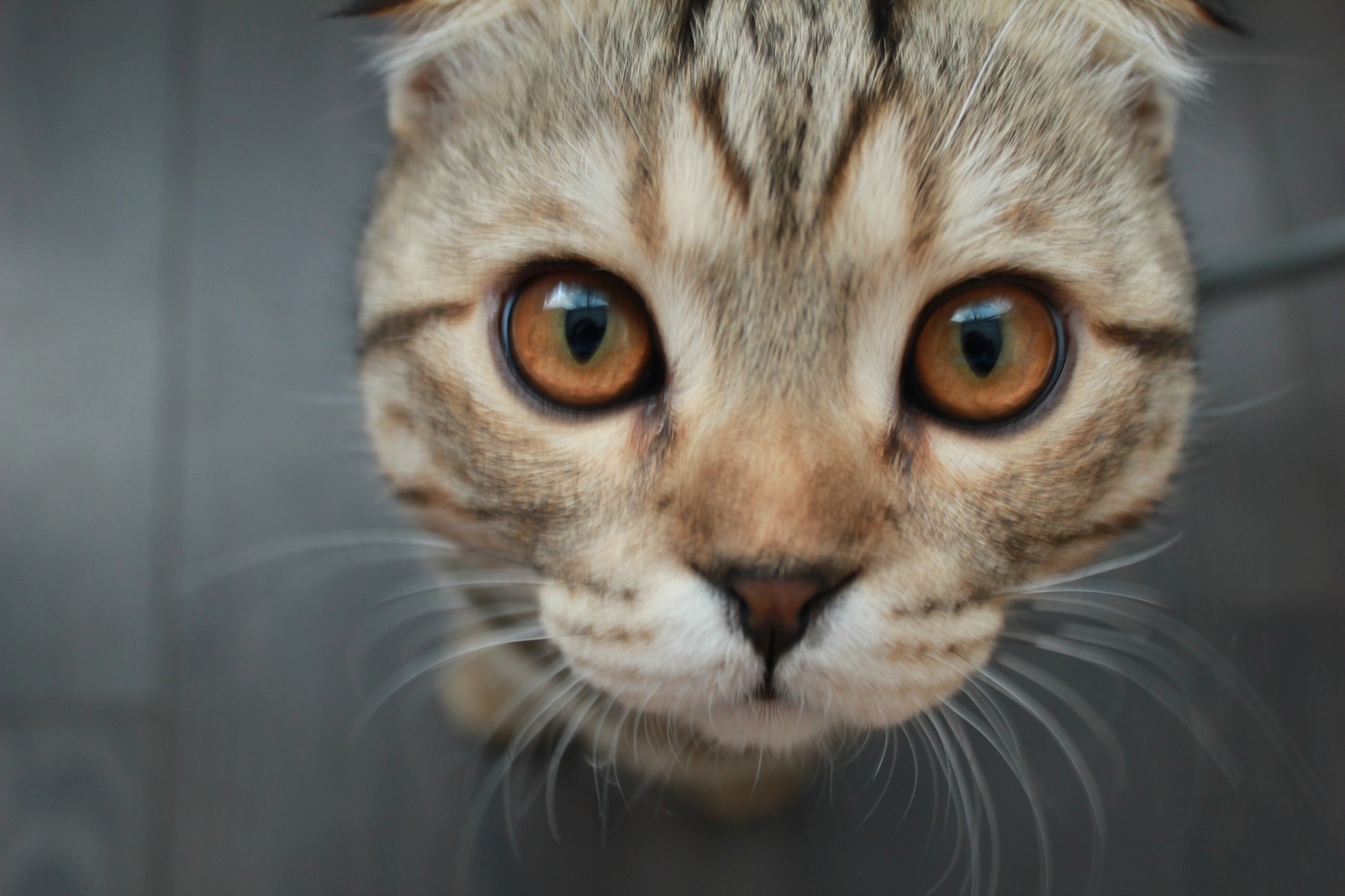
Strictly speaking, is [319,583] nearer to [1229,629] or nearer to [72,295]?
[72,295]

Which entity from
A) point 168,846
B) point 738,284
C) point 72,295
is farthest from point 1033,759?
point 72,295

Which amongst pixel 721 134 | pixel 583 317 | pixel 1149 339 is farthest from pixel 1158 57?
pixel 583 317

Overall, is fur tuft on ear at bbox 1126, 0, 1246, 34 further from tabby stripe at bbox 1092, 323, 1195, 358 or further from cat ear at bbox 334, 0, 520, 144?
cat ear at bbox 334, 0, 520, 144

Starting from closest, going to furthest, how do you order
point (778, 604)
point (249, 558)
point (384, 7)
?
point (778, 604) < point (384, 7) < point (249, 558)

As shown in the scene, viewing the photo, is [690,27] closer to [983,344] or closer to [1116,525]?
[983,344]

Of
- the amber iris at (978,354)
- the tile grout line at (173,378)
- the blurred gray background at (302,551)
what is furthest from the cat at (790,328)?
the tile grout line at (173,378)

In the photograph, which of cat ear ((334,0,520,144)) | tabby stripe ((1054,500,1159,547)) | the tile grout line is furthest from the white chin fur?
the tile grout line
